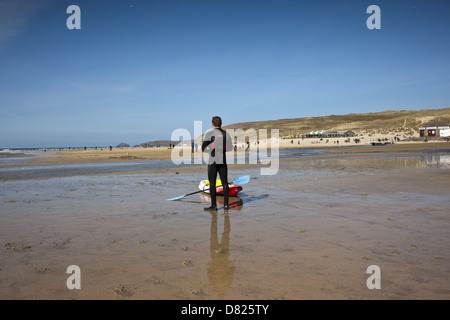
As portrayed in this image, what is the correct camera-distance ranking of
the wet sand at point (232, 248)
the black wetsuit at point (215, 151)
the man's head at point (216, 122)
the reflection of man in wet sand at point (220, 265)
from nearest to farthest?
the wet sand at point (232, 248) → the reflection of man in wet sand at point (220, 265) → the black wetsuit at point (215, 151) → the man's head at point (216, 122)

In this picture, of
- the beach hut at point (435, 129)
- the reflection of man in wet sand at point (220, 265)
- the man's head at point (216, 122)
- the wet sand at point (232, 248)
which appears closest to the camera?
the wet sand at point (232, 248)

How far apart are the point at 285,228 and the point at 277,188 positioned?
18.3 ft

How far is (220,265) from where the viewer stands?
4.20 metres

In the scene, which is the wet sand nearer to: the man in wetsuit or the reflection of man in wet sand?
the reflection of man in wet sand

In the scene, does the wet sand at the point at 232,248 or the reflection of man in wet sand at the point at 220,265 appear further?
the reflection of man in wet sand at the point at 220,265

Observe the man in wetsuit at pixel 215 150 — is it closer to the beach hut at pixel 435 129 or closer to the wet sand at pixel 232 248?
the wet sand at pixel 232 248

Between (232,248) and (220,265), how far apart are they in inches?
30.2

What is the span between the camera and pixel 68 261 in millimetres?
4500

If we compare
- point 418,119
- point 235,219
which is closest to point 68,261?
point 235,219

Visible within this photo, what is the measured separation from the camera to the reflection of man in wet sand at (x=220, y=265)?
12.0ft

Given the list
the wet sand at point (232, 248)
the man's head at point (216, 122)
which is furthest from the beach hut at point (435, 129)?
the man's head at point (216, 122)

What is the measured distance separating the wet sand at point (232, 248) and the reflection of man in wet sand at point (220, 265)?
0.05ft

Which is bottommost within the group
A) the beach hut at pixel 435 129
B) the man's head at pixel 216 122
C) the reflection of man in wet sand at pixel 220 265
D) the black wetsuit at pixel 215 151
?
the reflection of man in wet sand at pixel 220 265

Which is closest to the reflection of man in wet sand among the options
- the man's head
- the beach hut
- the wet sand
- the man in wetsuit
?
the wet sand
